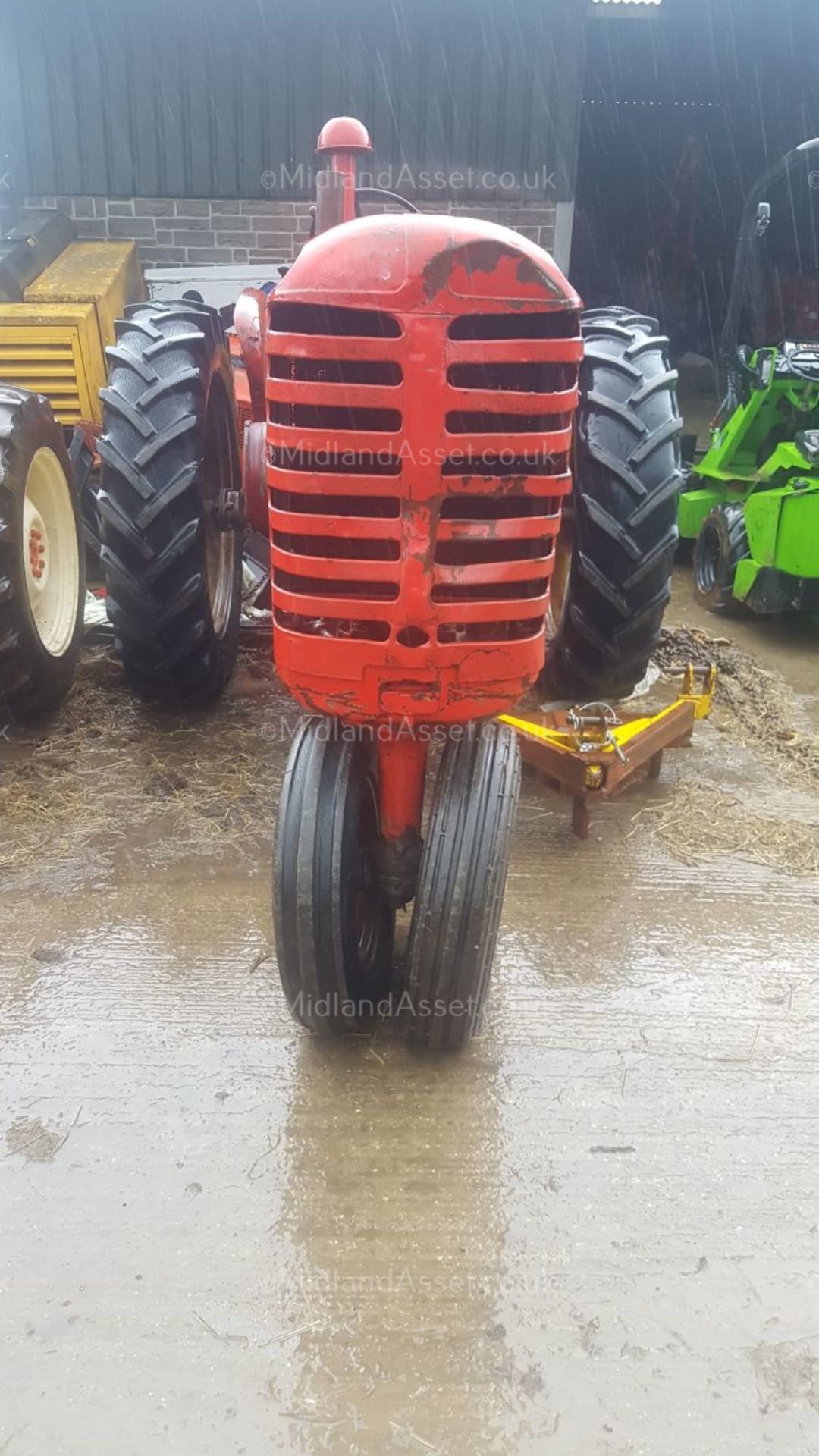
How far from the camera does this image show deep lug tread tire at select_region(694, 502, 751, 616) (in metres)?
5.22

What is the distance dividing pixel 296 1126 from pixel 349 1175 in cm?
16

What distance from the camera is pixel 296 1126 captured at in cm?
199

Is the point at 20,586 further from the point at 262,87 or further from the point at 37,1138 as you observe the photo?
the point at 262,87

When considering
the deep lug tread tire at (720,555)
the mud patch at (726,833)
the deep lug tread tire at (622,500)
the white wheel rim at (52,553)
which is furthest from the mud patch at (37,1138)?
the deep lug tread tire at (720,555)

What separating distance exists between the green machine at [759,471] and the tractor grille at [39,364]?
Answer: 343cm

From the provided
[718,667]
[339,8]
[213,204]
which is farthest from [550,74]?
[718,667]

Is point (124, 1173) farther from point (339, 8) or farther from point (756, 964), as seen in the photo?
point (339, 8)

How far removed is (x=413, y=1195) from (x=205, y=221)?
7.02 m

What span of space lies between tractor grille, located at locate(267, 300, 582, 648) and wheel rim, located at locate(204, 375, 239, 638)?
6.15 feet

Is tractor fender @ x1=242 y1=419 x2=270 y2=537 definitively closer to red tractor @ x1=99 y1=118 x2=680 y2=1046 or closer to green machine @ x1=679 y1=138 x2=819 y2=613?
red tractor @ x1=99 y1=118 x2=680 y2=1046

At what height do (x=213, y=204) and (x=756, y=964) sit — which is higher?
(x=213, y=204)

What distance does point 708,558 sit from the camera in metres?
5.64

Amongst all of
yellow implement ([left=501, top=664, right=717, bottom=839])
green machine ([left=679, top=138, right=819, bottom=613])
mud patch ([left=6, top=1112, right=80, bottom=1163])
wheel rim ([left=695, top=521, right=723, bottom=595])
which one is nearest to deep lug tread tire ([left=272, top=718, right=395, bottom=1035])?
mud patch ([left=6, top=1112, right=80, bottom=1163])

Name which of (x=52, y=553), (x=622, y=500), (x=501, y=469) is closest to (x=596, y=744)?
(x=622, y=500)
